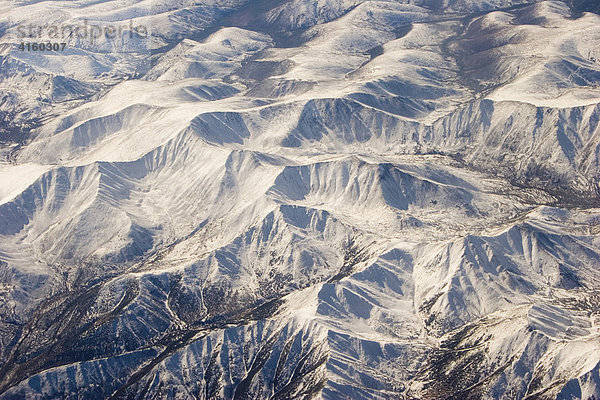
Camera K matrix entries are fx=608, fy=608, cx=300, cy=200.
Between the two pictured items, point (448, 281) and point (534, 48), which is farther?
point (534, 48)

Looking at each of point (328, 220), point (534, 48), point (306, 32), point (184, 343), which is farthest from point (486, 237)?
point (306, 32)

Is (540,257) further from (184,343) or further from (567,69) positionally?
(567,69)

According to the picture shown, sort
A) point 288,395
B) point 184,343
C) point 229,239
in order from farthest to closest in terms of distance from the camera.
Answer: point 229,239 < point 184,343 < point 288,395

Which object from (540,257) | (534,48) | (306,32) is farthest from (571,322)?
(306,32)

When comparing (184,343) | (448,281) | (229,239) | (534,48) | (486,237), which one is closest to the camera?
(184,343)

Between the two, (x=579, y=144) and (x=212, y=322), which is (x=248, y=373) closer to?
(x=212, y=322)

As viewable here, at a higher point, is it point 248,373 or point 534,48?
point 534,48
